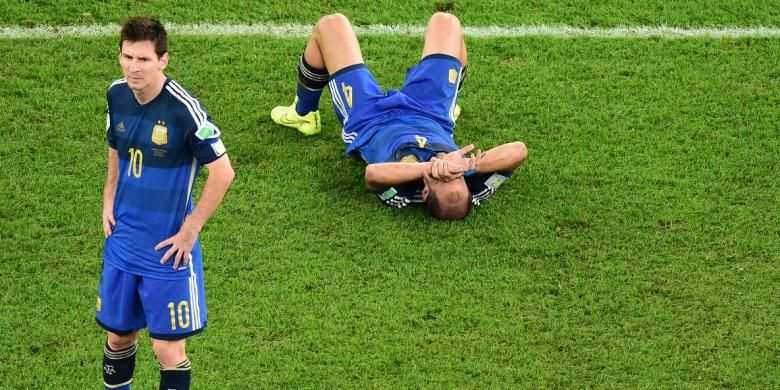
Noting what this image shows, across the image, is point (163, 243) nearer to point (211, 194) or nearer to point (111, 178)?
point (211, 194)

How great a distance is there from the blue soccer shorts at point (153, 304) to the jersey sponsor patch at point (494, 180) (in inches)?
106

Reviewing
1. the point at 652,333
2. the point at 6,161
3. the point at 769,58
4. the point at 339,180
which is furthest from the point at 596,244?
the point at 6,161

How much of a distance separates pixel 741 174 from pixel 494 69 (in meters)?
1.99

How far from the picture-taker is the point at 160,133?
5871 mm

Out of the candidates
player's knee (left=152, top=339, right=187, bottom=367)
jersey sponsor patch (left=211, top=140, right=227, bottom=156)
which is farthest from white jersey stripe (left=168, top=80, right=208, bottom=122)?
player's knee (left=152, top=339, right=187, bottom=367)

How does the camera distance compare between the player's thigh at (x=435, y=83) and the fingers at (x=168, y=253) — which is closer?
the fingers at (x=168, y=253)

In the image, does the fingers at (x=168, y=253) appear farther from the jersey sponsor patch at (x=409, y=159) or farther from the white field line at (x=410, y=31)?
the white field line at (x=410, y=31)

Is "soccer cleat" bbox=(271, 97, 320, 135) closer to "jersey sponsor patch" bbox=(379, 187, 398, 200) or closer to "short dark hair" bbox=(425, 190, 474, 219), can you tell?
"jersey sponsor patch" bbox=(379, 187, 398, 200)

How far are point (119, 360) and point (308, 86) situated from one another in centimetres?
312

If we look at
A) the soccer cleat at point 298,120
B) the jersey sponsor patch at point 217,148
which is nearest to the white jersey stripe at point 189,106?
the jersey sponsor patch at point 217,148

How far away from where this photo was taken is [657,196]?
8.60 meters

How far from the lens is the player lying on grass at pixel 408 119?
8203 millimetres

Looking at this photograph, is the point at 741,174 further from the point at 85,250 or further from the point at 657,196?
the point at 85,250

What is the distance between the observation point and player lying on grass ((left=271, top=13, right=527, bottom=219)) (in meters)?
8.20
